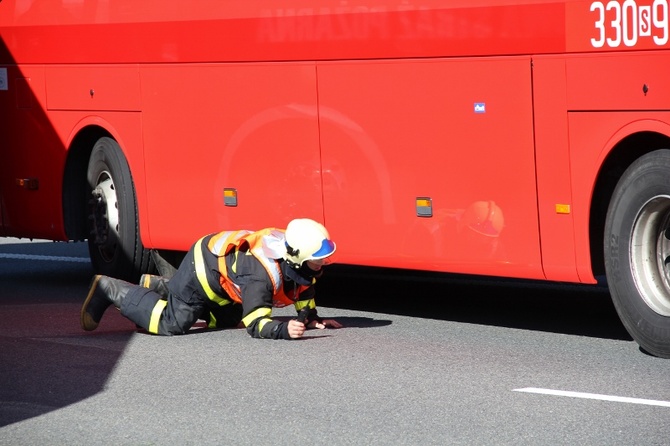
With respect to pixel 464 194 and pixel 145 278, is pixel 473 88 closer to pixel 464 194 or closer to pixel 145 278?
pixel 464 194

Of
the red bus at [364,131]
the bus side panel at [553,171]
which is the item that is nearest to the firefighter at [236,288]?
the red bus at [364,131]

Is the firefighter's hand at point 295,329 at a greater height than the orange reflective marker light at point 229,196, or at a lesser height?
lesser

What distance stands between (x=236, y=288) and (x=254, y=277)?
11.1 inches

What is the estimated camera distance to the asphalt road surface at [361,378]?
23.6 ft

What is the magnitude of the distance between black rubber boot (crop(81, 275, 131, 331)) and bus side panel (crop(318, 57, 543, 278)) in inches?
59.2

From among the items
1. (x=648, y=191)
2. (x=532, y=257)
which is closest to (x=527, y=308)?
(x=532, y=257)

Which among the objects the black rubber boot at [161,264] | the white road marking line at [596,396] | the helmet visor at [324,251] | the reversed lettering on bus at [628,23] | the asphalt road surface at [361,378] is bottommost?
the white road marking line at [596,396]

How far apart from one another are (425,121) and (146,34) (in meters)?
2.80

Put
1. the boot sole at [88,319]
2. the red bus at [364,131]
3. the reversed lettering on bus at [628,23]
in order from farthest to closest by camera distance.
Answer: the boot sole at [88,319] → the red bus at [364,131] → the reversed lettering on bus at [628,23]

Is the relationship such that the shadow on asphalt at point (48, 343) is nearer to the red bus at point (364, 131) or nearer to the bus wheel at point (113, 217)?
the bus wheel at point (113, 217)

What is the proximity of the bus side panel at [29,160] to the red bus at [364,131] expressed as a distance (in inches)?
0.8

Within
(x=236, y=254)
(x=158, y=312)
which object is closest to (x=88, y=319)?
(x=158, y=312)

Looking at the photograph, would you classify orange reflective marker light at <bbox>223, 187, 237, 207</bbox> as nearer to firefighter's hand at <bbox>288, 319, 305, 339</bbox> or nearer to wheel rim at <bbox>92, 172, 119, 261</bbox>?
wheel rim at <bbox>92, 172, 119, 261</bbox>

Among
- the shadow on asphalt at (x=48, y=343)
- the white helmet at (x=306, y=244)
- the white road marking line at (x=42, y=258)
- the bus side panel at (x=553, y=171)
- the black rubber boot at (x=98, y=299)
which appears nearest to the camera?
the shadow on asphalt at (x=48, y=343)
